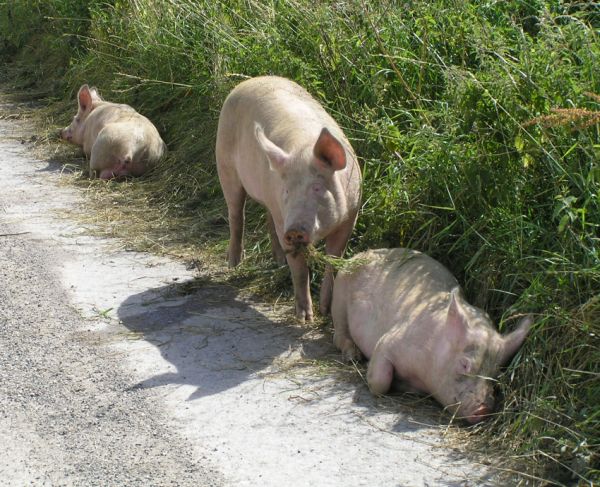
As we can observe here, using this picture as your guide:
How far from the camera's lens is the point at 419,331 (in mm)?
5086

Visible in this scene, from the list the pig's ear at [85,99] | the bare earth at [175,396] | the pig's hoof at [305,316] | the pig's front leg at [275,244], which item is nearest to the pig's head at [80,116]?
the pig's ear at [85,99]

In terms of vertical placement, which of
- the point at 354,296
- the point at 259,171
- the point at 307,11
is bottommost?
the point at 354,296

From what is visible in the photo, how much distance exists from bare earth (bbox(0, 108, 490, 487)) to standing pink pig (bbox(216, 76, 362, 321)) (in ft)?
1.60

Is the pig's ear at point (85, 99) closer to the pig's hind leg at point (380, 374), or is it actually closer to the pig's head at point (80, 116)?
the pig's head at point (80, 116)

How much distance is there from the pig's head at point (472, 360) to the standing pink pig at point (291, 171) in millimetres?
1090

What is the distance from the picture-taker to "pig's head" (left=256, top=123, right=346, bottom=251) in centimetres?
560

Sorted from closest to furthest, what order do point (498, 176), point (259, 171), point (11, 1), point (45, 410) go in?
point (45, 410) → point (498, 176) → point (259, 171) → point (11, 1)

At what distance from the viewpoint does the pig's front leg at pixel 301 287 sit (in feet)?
19.5

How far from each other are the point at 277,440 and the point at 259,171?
2169 millimetres

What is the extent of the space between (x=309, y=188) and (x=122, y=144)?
3.77 metres

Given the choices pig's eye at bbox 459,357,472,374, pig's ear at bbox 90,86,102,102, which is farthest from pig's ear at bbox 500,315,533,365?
pig's ear at bbox 90,86,102,102

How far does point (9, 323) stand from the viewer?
19.2 ft

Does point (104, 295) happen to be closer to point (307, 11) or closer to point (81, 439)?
point (81, 439)

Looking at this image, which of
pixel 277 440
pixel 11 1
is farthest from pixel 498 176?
pixel 11 1
